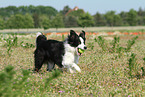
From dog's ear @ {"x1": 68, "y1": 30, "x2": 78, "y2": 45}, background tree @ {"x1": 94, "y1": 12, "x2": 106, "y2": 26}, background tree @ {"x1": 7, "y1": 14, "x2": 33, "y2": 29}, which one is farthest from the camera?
background tree @ {"x1": 94, "y1": 12, "x2": 106, "y2": 26}

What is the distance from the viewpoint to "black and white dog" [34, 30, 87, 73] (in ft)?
18.8

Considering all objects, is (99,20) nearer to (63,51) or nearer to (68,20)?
(68,20)

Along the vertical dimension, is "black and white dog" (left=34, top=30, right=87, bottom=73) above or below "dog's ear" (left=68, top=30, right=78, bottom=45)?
below

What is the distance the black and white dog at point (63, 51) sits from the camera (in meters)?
5.74

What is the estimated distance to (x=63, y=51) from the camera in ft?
19.4

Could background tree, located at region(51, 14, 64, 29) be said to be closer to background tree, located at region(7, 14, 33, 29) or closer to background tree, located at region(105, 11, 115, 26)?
background tree, located at region(7, 14, 33, 29)

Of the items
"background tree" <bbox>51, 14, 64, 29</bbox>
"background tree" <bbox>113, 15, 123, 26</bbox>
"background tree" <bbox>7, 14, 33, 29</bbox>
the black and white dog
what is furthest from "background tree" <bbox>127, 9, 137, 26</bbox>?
the black and white dog

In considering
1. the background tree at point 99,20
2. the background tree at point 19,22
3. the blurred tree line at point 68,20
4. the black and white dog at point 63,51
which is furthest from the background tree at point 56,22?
the black and white dog at point 63,51

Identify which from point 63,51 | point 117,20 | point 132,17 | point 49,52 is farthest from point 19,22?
point 63,51

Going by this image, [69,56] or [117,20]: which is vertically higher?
[117,20]

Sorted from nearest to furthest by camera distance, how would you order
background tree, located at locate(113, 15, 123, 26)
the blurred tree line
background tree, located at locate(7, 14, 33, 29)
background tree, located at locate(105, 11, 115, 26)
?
background tree, located at locate(7, 14, 33, 29)
the blurred tree line
background tree, located at locate(105, 11, 115, 26)
background tree, located at locate(113, 15, 123, 26)

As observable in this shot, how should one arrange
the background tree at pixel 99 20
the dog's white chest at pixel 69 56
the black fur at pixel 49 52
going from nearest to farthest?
the dog's white chest at pixel 69 56, the black fur at pixel 49 52, the background tree at pixel 99 20

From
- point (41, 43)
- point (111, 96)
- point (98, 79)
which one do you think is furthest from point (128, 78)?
point (41, 43)

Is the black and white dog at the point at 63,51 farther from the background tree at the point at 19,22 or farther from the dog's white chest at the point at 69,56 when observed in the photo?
the background tree at the point at 19,22
